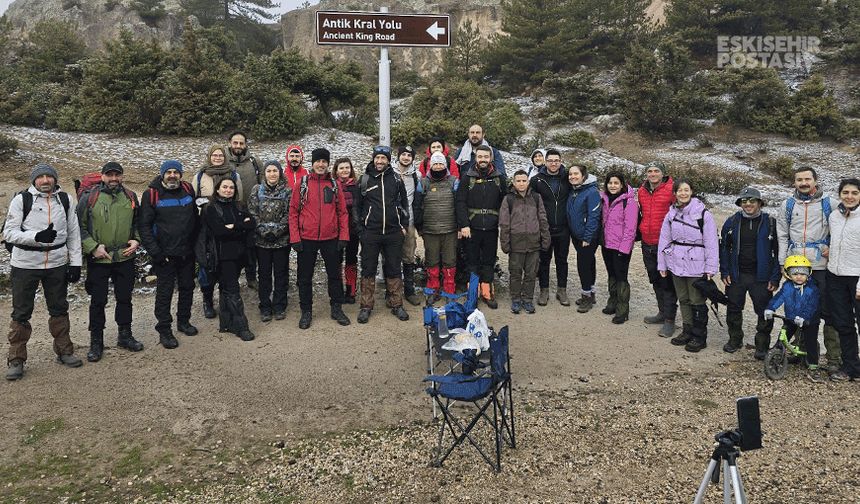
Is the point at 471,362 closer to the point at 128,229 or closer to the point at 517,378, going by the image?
the point at 517,378

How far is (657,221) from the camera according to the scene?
6633 mm

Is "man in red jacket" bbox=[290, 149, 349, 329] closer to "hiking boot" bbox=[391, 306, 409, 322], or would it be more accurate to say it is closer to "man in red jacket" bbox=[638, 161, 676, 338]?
"hiking boot" bbox=[391, 306, 409, 322]

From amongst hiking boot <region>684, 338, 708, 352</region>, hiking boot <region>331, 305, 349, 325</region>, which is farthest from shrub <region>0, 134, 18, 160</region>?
hiking boot <region>684, 338, 708, 352</region>

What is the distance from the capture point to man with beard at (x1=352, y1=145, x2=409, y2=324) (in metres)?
6.70

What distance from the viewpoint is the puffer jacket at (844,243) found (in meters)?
5.09

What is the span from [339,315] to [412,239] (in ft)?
4.77

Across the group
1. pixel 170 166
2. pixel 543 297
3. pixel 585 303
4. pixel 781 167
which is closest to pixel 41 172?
pixel 170 166

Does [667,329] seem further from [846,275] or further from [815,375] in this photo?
[846,275]

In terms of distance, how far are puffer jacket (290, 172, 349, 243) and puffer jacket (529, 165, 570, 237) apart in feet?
8.88

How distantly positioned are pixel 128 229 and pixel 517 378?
4351mm

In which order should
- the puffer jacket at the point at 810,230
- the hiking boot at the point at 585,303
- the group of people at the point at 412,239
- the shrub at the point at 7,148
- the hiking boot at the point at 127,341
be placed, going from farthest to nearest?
the shrub at the point at 7,148
the hiking boot at the point at 585,303
the hiking boot at the point at 127,341
the puffer jacket at the point at 810,230
the group of people at the point at 412,239

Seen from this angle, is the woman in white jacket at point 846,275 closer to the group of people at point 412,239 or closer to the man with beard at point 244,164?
the group of people at point 412,239

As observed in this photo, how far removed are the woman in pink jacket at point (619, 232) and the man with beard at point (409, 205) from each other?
247 centimetres

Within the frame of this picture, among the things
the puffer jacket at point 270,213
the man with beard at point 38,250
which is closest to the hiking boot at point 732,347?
the puffer jacket at point 270,213
